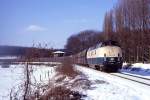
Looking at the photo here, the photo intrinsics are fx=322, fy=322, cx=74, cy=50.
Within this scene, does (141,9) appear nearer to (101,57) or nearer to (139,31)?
(139,31)

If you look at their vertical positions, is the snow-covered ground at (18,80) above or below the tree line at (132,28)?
below

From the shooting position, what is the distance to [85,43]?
458ft

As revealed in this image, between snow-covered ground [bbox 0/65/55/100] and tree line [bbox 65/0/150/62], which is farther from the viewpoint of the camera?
tree line [bbox 65/0/150/62]

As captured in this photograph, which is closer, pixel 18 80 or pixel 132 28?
pixel 18 80

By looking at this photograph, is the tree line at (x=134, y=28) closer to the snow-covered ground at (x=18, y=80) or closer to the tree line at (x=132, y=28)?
the tree line at (x=132, y=28)

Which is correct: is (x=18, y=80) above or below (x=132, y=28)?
below

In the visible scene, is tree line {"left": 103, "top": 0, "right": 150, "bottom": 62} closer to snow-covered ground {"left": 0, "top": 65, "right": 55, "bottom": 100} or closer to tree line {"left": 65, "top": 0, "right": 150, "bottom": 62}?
tree line {"left": 65, "top": 0, "right": 150, "bottom": 62}

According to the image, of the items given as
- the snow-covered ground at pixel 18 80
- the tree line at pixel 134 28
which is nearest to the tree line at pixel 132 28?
the tree line at pixel 134 28

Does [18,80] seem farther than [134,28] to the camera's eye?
No

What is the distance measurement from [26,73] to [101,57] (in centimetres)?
2022

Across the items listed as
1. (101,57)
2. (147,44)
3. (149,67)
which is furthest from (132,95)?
(147,44)

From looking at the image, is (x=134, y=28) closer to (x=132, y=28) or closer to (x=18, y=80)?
(x=132, y=28)

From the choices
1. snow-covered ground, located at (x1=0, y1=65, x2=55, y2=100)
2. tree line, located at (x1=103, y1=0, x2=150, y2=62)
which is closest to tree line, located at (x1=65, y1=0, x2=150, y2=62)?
tree line, located at (x1=103, y1=0, x2=150, y2=62)

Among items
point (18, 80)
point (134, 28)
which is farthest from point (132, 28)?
point (18, 80)
